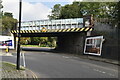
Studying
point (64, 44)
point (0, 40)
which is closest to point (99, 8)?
point (64, 44)

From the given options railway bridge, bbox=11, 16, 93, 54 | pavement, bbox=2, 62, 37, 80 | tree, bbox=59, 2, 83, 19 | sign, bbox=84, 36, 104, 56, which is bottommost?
pavement, bbox=2, 62, 37, 80

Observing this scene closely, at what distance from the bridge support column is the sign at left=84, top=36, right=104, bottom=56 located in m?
1.90

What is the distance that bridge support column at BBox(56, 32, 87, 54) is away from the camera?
26.6 metres

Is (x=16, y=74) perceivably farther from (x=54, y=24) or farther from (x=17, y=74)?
(x=54, y=24)

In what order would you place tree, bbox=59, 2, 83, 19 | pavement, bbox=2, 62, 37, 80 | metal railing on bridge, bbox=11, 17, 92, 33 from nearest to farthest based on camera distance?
pavement, bbox=2, 62, 37, 80, metal railing on bridge, bbox=11, 17, 92, 33, tree, bbox=59, 2, 83, 19

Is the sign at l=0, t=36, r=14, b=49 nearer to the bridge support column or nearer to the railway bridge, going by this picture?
the railway bridge

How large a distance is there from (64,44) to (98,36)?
13.7 meters

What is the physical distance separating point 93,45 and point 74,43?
705 centimetres

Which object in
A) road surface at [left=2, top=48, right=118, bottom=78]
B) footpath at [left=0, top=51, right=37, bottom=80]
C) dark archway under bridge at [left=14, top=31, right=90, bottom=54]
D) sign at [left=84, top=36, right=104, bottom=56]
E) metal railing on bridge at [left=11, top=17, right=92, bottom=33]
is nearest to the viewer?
footpath at [left=0, top=51, right=37, bottom=80]

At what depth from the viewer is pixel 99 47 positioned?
20.6m

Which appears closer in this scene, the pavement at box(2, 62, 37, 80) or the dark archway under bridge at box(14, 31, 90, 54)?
the pavement at box(2, 62, 37, 80)

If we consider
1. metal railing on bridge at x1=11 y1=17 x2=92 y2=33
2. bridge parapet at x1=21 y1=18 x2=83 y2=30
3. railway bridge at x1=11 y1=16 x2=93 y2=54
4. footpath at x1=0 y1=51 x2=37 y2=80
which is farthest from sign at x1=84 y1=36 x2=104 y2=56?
footpath at x1=0 y1=51 x2=37 y2=80

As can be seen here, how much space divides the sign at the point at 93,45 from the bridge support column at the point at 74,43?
1898 millimetres

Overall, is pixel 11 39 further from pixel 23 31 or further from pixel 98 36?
pixel 98 36
